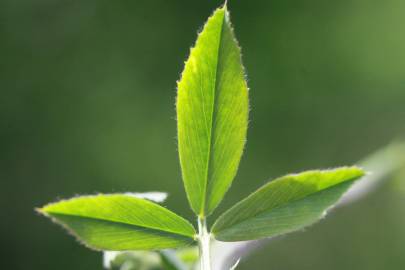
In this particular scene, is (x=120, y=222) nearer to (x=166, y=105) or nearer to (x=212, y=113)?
(x=212, y=113)

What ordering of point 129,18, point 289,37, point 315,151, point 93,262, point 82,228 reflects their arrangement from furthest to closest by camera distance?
point 129,18 < point 289,37 < point 315,151 < point 93,262 < point 82,228

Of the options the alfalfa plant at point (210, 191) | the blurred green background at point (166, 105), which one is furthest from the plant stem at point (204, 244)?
the blurred green background at point (166, 105)

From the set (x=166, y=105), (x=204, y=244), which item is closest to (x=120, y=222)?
(x=204, y=244)

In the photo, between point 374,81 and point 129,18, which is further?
point 129,18

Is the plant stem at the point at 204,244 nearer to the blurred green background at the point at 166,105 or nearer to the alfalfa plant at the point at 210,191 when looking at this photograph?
the alfalfa plant at the point at 210,191

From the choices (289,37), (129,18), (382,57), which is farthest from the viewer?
(129,18)

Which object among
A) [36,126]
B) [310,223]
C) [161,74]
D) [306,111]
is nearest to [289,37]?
[306,111]

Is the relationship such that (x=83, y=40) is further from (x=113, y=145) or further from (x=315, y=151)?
(x=315, y=151)
